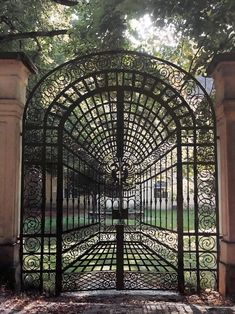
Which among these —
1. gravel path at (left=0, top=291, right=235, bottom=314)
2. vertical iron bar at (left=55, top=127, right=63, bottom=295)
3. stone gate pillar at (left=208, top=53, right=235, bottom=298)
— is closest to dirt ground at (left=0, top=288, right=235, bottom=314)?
gravel path at (left=0, top=291, right=235, bottom=314)

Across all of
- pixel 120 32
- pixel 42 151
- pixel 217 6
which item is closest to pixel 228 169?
pixel 217 6

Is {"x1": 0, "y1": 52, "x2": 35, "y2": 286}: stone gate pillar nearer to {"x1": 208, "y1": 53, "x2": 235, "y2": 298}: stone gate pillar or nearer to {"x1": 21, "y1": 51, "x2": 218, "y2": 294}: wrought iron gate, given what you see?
{"x1": 21, "y1": 51, "x2": 218, "y2": 294}: wrought iron gate

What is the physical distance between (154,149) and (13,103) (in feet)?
8.23

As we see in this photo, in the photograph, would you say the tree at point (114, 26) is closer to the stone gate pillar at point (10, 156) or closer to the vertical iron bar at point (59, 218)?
the stone gate pillar at point (10, 156)

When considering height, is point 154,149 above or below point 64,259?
above

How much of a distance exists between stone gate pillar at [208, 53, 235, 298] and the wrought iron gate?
33cm

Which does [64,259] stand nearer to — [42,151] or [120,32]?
[42,151]

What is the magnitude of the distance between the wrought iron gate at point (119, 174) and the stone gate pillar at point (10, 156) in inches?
12.5

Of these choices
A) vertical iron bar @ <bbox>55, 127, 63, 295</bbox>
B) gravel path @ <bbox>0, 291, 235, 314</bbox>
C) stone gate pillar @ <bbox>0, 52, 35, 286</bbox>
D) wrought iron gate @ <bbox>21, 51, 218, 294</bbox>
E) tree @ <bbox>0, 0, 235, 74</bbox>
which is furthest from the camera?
wrought iron gate @ <bbox>21, 51, 218, 294</bbox>

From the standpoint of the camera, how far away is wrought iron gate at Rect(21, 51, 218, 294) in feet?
24.4

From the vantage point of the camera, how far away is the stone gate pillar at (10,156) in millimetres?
6977

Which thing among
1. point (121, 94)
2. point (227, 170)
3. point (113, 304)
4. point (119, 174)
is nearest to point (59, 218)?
point (119, 174)

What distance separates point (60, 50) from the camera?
13273 mm

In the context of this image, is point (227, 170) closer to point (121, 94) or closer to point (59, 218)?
point (121, 94)
